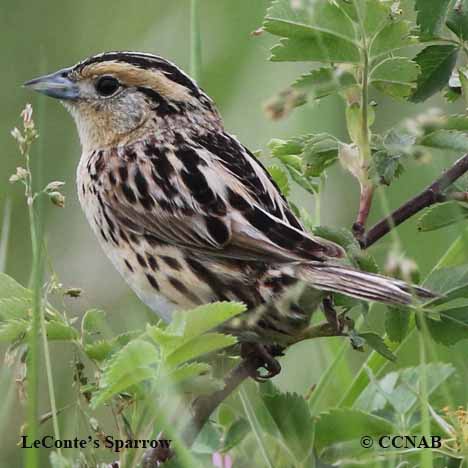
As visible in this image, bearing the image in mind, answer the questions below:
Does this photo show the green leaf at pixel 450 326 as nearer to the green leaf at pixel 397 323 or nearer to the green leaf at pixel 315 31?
the green leaf at pixel 397 323

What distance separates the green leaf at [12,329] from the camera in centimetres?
266

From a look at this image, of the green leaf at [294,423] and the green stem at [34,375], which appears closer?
the green stem at [34,375]

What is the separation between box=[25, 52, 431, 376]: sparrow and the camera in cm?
296

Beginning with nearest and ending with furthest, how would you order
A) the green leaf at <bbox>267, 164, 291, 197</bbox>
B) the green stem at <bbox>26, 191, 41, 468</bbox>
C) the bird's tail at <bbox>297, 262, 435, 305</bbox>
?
the green stem at <bbox>26, 191, 41, 468</bbox> < the bird's tail at <bbox>297, 262, 435, 305</bbox> < the green leaf at <bbox>267, 164, 291, 197</bbox>

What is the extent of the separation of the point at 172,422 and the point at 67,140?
298cm

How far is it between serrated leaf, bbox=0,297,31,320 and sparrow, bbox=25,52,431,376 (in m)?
0.42

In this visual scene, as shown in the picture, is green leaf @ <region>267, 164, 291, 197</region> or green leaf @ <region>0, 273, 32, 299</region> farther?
A: green leaf @ <region>267, 164, 291, 197</region>

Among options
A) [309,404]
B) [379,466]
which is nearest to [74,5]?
[309,404]

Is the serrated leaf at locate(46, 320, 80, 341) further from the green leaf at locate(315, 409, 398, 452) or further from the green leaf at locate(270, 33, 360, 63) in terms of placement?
the green leaf at locate(270, 33, 360, 63)

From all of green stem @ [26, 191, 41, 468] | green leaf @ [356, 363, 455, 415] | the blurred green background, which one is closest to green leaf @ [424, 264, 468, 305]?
green leaf @ [356, 363, 455, 415]

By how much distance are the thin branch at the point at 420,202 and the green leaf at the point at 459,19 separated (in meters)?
0.27

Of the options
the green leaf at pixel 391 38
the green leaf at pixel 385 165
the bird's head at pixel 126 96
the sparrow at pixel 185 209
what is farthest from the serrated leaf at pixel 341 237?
the bird's head at pixel 126 96

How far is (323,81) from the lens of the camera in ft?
9.48

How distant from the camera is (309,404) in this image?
307 centimetres
